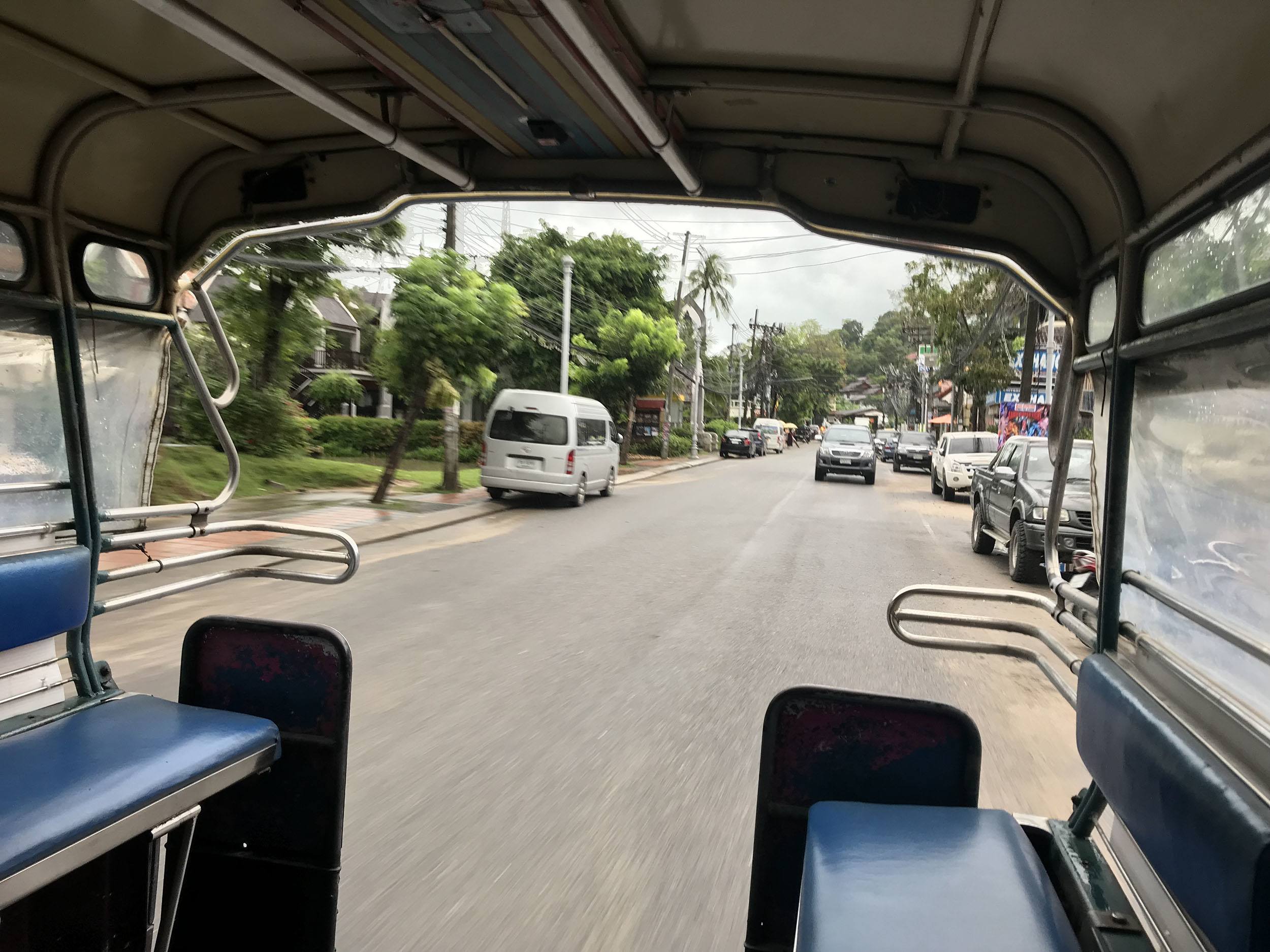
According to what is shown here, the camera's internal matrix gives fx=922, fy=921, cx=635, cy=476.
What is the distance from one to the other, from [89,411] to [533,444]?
12.8 meters

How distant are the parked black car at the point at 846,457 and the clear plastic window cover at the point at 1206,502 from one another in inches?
928

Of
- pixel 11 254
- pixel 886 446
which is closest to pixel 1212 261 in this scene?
pixel 11 254

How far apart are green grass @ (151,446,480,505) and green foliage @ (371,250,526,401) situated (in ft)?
10.2

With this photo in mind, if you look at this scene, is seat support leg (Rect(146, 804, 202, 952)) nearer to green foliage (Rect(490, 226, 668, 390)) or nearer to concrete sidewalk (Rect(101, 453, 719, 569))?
concrete sidewalk (Rect(101, 453, 719, 569))

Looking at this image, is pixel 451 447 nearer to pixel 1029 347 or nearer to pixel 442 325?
pixel 442 325

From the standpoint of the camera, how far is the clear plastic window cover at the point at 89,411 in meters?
2.97

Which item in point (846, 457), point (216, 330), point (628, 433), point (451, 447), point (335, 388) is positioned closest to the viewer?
point (216, 330)

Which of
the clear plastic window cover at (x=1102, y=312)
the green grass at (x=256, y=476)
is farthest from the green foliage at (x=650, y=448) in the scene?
the clear plastic window cover at (x=1102, y=312)

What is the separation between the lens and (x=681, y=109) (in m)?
2.86

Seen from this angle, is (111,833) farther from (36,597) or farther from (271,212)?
(271,212)

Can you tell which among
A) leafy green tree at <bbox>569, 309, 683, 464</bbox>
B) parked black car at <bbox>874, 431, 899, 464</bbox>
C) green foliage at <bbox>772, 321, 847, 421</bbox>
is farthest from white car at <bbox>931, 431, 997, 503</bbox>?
green foliage at <bbox>772, 321, 847, 421</bbox>

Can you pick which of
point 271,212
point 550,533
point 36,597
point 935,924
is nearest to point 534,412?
point 550,533

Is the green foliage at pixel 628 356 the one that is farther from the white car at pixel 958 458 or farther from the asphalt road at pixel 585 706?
the asphalt road at pixel 585 706

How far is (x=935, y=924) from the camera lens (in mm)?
1802
